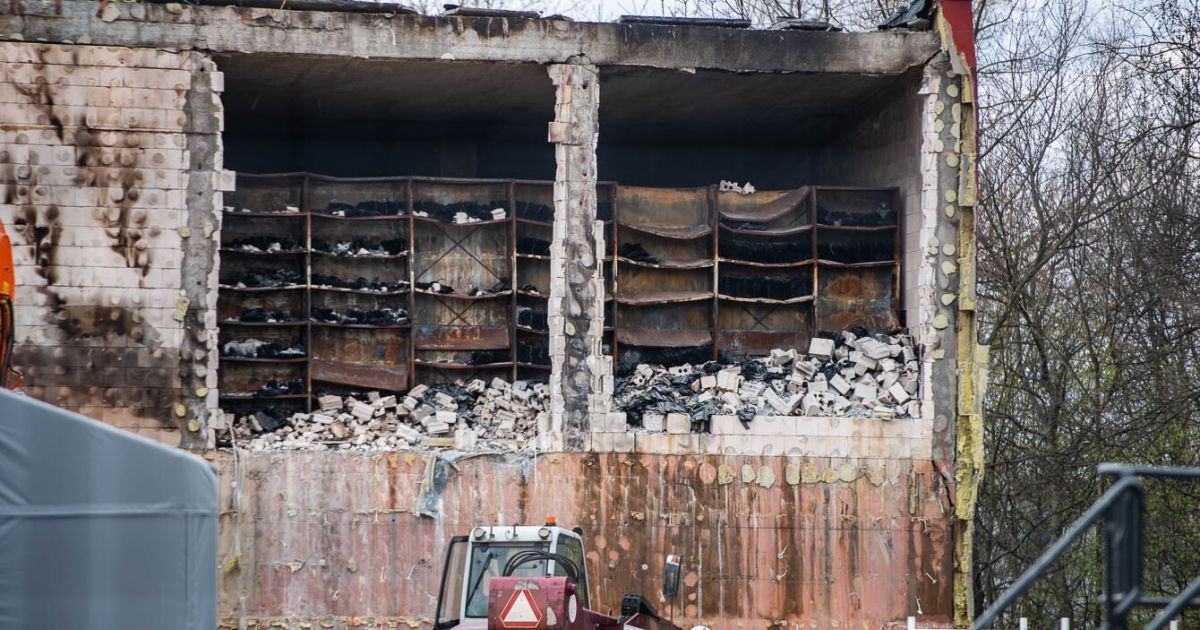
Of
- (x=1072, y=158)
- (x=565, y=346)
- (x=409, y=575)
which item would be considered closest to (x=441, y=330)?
(x=565, y=346)

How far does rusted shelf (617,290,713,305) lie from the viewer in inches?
814

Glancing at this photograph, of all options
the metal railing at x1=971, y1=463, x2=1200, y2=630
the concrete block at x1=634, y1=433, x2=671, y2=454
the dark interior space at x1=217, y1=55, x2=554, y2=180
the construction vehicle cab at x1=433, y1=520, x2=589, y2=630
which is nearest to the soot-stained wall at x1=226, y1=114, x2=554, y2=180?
the dark interior space at x1=217, y1=55, x2=554, y2=180

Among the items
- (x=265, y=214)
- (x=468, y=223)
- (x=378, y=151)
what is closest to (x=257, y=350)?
(x=265, y=214)

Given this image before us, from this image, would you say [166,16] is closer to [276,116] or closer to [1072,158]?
[276,116]

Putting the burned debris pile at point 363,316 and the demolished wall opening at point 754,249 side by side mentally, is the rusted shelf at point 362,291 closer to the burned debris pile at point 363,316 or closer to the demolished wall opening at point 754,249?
the burned debris pile at point 363,316

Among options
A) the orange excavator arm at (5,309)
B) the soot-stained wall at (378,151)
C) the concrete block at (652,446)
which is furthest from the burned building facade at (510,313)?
the orange excavator arm at (5,309)

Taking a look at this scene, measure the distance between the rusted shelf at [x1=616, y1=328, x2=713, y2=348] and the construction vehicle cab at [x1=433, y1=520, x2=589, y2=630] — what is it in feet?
24.9

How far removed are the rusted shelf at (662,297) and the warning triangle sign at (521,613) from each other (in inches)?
373

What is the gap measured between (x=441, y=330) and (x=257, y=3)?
5.60 m

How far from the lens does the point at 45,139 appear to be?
17797 millimetres

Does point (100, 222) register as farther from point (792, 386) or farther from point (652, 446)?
point (792, 386)

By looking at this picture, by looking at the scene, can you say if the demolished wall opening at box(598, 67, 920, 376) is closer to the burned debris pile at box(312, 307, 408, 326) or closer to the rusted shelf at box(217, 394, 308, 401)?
the burned debris pile at box(312, 307, 408, 326)

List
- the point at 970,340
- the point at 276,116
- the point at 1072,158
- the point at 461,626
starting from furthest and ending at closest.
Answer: the point at 1072,158
the point at 276,116
the point at 970,340
the point at 461,626

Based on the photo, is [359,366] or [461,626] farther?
[359,366]
